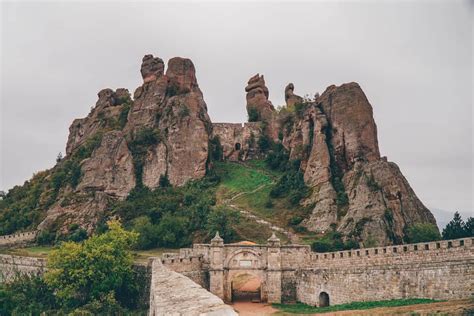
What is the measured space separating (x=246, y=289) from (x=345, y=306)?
1187 centimetres

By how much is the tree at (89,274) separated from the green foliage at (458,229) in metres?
23.2

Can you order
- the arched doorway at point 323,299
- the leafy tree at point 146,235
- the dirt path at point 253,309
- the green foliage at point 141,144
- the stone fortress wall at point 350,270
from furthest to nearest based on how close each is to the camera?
the green foliage at point 141,144 < the leafy tree at point 146,235 < the arched doorway at point 323,299 < the dirt path at point 253,309 < the stone fortress wall at point 350,270

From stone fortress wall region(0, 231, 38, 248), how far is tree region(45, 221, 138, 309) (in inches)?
A: 838

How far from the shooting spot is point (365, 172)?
48.3m

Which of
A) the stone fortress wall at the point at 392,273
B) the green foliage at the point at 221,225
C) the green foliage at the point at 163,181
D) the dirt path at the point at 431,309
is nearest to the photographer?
the dirt path at the point at 431,309

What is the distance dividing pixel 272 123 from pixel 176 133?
16.8m

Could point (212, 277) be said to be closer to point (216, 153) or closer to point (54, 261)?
point (54, 261)

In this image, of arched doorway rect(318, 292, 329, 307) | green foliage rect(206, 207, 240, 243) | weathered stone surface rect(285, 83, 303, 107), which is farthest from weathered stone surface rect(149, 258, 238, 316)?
weathered stone surface rect(285, 83, 303, 107)

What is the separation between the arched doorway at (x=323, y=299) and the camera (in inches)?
1358

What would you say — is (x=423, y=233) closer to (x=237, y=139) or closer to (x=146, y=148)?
(x=146, y=148)

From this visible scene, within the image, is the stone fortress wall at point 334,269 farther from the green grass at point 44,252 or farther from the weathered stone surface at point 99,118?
the weathered stone surface at point 99,118

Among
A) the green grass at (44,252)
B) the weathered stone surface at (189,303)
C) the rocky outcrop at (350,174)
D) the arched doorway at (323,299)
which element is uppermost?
the rocky outcrop at (350,174)

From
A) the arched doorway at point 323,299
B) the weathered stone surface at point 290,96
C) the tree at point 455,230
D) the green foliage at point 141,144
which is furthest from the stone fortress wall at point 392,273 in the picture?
the weathered stone surface at point 290,96

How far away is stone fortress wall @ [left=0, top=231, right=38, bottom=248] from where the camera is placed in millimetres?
54812
